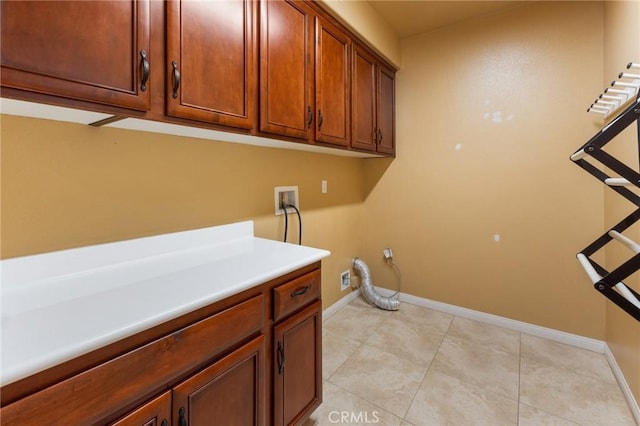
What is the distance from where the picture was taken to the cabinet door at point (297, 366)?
1.12m

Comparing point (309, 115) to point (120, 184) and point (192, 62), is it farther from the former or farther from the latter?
point (120, 184)

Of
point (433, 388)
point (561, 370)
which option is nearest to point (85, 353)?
point (433, 388)

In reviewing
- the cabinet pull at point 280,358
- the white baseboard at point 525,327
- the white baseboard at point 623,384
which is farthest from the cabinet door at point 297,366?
the white baseboard at point 623,384

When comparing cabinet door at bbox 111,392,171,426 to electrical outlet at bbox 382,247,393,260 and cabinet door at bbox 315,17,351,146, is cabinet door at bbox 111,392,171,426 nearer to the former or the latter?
cabinet door at bbox 315,17,351,146

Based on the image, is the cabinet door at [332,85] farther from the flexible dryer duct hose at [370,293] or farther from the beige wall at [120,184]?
the flexible dryer duct hose at [370,293]

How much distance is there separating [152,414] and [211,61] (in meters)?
1.18

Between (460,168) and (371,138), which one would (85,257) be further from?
(460,168)

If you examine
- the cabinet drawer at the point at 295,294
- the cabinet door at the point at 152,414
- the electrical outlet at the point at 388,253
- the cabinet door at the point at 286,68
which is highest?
the cabinet door at the point at 286,68

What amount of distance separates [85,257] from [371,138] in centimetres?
192

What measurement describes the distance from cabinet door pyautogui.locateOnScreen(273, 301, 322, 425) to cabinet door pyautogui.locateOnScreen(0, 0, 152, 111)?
0.98 metres

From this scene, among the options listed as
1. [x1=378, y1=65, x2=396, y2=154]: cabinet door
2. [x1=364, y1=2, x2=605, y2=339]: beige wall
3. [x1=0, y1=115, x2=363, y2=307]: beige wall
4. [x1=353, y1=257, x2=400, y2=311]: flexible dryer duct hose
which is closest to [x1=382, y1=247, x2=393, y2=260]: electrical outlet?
[x1=364, y1=2, x2=605, y2=339]: beige wall

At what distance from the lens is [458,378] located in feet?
5.59

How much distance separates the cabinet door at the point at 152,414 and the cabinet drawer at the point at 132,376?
3 centimetres

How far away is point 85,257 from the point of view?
1.06 metres
